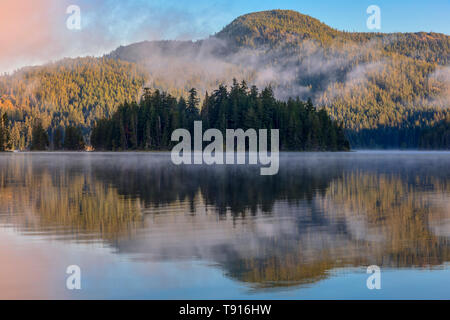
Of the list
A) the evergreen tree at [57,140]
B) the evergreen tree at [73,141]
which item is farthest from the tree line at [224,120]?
the evergreen tree at [57,140]

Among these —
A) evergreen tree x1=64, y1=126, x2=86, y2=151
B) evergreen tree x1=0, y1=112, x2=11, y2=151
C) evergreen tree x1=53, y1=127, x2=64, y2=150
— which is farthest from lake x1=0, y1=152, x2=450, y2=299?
evergreen tree x1=53, y1=127, x2=64, y2=150

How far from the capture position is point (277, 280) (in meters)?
11.1

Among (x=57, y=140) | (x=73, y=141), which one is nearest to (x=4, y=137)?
(x=57, y=140)

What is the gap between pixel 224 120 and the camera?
138 m

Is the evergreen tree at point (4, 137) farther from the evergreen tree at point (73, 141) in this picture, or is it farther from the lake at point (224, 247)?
the lake at point (224, 247)

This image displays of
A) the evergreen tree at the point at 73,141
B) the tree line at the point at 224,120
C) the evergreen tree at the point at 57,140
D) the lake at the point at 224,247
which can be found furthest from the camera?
the evergreen tree at the point at 57,140

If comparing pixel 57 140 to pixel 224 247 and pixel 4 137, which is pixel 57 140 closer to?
pixel 4 137

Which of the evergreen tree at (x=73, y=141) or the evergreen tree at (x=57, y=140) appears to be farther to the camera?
the evergreen tree at (x=57, y=140)

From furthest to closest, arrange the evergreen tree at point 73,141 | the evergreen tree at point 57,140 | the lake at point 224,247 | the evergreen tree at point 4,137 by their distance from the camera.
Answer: the evergreen tree at point 57,140 → the evergreen tree at point 73,141 → the evergreen tree at point 4,137 → the lake at point 224,247

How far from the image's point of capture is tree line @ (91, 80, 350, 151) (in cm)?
14125

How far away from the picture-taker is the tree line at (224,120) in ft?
463
